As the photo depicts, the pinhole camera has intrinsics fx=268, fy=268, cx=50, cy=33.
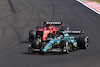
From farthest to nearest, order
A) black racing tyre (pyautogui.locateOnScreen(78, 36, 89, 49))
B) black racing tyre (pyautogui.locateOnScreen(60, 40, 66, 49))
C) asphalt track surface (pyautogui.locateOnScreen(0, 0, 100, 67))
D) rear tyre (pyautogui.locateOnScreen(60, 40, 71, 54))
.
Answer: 1. black racing tyre (pyautogui.locateOnScreen(78, 36, 89, 49))
2. black racing tyre (pyautogui.locateOnScreen(60, 40, 66, 49))
3. rear tyre (pyautogui.locateOnScreen(60, 40, 71, 54))
4. asphalt track surface (pyautogui.locateOnScreen(0, 0, 100, 67))

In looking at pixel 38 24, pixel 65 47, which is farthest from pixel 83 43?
pixel 38 24

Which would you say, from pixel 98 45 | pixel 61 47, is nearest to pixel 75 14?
pixel 98 45

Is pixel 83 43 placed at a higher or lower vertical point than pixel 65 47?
higher

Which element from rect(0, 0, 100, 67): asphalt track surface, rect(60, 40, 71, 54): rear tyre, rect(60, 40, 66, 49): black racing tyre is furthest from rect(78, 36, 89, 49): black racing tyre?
rect(60, 40, 66, 49): black racing tyre

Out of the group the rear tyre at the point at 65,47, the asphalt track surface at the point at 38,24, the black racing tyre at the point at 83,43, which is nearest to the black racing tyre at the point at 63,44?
the rear tyre at the point at 65,47

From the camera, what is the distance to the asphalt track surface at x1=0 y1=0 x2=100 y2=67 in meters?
13.9

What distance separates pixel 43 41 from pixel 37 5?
14327mm

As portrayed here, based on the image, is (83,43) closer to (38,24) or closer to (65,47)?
(65,47)

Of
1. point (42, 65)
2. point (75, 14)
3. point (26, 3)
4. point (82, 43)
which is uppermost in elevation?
point (26, 3)

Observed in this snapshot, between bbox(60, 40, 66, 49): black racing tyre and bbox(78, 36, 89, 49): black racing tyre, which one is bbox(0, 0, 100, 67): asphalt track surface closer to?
bbox(78, 36, 89, 49): black racing tyre

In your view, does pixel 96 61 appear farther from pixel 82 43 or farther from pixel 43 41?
pixel 43 41

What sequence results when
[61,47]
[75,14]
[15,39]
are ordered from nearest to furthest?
[61,47], [15,39], [75,14]

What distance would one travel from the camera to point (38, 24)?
2369 cm

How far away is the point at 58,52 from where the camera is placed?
15.6m
